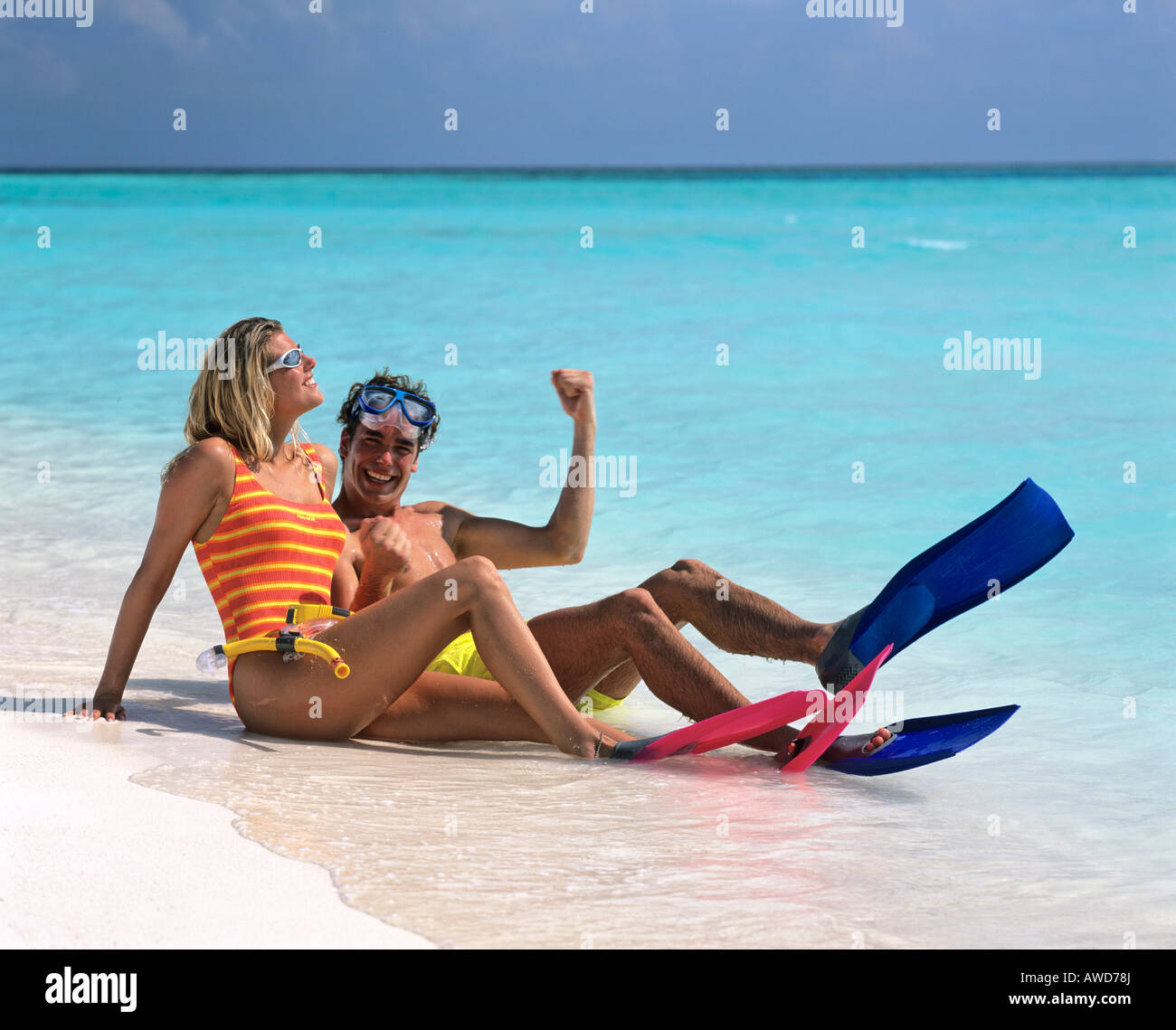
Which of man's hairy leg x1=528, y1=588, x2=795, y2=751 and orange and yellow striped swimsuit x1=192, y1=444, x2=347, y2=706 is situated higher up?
orange and yellow striped swimsuit x1=192, y1=444, x2=347, y2=706

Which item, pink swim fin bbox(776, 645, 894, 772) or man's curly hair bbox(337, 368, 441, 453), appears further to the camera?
man's curly hair bbox(337, 368, 441, 453)

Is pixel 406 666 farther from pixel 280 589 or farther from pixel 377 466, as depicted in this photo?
pixel 377 466

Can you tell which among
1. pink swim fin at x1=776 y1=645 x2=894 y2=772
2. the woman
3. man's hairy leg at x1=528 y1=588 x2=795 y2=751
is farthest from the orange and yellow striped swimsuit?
pink swim fin at x1=776 y1=645 x2=894 y2=772

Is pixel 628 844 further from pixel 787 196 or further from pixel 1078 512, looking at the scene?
pixel 787 196

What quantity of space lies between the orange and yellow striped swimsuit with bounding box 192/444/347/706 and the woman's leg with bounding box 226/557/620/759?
0.12 metres

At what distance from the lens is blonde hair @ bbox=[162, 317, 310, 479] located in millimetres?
3523

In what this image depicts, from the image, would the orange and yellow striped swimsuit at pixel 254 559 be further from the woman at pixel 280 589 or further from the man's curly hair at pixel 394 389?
the man's curly hair at pixel 394 389

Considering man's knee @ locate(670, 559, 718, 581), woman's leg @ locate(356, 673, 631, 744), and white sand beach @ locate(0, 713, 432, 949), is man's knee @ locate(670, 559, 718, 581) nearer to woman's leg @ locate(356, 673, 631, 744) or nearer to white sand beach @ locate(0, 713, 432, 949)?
woman's leg @ locate(356, 673, 631, 744)

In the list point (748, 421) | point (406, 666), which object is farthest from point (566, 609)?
point (748, 421)

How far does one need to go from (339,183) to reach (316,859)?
46.6m

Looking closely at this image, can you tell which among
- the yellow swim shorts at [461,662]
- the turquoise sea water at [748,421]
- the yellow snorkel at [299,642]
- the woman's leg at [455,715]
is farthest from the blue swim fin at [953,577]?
the yellow snorkel at [299,642]

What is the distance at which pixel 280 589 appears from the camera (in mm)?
3506

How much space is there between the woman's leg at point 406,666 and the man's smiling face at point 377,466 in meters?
0.65
